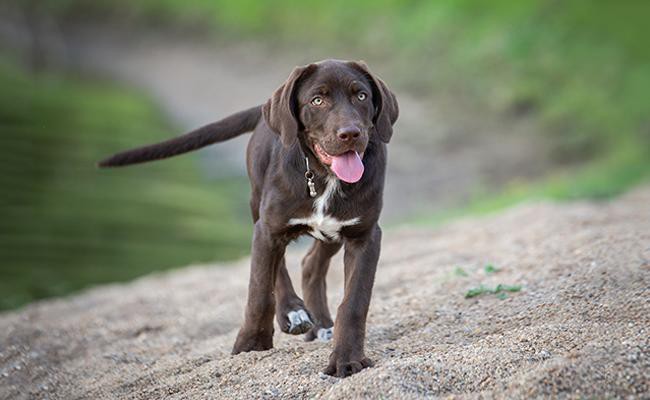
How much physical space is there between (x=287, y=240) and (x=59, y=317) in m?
4.27

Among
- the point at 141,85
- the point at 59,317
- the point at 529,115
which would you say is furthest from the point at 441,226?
the point at 141,85

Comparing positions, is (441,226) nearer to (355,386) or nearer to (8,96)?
(355,386)

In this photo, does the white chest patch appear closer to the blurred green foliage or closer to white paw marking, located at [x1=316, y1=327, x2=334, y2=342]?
white paw marking, located at [x1=316, y1=327, x2=334, y2=342]

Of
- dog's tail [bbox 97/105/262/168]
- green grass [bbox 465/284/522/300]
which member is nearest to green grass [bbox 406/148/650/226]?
green grass [bbox 465/284/522/300]

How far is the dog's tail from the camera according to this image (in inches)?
277

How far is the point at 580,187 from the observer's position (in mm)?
14453

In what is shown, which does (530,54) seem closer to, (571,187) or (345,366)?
(571,187)

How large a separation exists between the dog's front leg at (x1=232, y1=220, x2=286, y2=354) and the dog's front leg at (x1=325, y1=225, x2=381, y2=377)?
47cm

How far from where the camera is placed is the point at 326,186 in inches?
231

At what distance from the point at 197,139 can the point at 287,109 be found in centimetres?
151

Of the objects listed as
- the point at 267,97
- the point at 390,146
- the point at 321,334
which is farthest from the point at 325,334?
the point at 267,97

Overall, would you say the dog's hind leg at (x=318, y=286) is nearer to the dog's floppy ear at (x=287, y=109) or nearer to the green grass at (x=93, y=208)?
the dog's floppy ear at (x=287, y=109)

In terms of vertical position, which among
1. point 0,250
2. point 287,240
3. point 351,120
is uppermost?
point 351,120

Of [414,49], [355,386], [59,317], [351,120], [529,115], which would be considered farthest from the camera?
[414,49]
